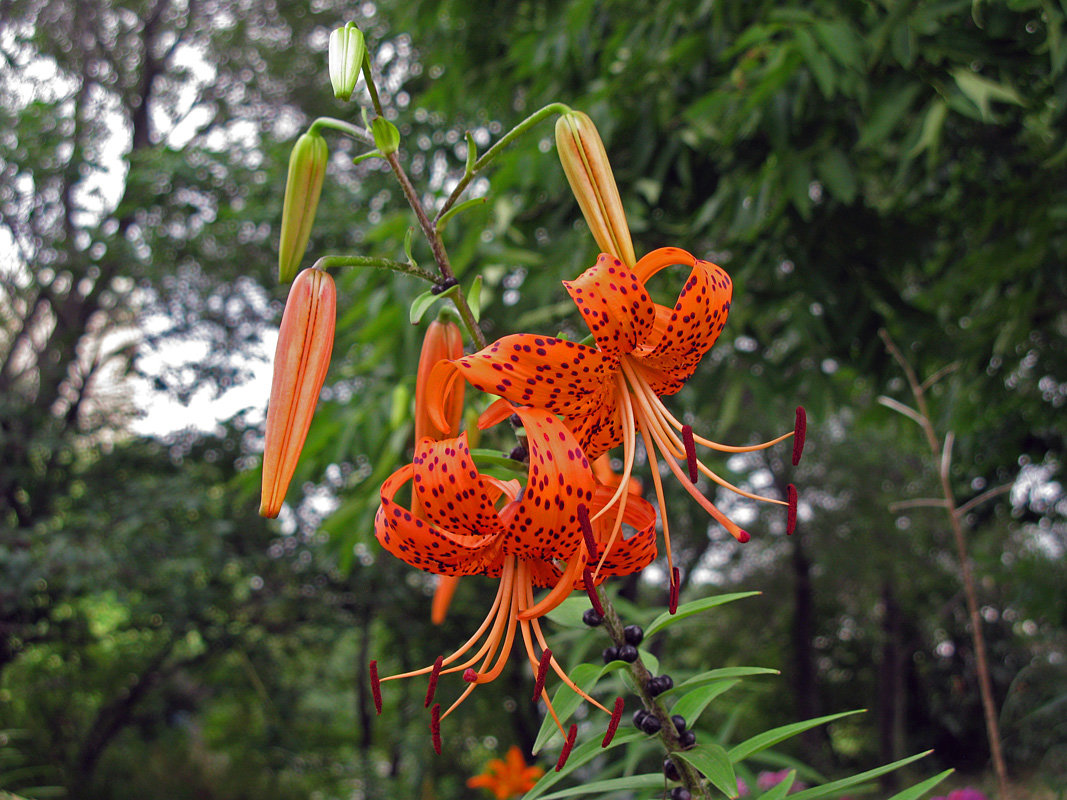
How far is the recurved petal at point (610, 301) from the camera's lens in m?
0.52

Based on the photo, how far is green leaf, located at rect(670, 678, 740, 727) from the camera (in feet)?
1.83

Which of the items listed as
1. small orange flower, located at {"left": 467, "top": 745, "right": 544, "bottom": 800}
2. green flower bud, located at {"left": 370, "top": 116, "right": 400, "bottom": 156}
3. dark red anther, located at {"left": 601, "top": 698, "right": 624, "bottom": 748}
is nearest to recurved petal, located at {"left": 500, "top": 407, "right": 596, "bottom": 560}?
dark red anther, located at {"left": 601, "top": 698, "right": 624, "bottom": 748}

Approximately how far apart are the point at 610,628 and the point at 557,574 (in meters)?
0.06

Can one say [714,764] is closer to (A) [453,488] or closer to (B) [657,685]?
(B) [657,685]

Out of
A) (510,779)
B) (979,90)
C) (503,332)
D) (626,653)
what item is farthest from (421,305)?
(510,779)

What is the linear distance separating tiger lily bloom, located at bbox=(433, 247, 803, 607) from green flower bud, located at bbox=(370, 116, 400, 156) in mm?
159

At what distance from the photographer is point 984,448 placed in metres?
2.03

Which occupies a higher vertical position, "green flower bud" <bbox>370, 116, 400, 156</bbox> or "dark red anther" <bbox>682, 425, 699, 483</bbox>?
"green flower bud" <bbox>370, 116, 400, 156</bbox>

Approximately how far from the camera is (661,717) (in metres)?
0.52

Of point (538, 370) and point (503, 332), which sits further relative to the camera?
point (503, 332)

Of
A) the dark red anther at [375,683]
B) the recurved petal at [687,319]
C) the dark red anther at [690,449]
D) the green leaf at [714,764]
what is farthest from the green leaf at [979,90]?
the dark red anther at [375,683]

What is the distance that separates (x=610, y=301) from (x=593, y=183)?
0.36 feet

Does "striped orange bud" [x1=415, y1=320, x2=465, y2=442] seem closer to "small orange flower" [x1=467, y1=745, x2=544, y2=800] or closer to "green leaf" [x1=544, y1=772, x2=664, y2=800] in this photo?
"green leaf" [x1=544, y1=772, x2=664, y2=800]

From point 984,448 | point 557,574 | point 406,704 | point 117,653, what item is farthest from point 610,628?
point 117,653
